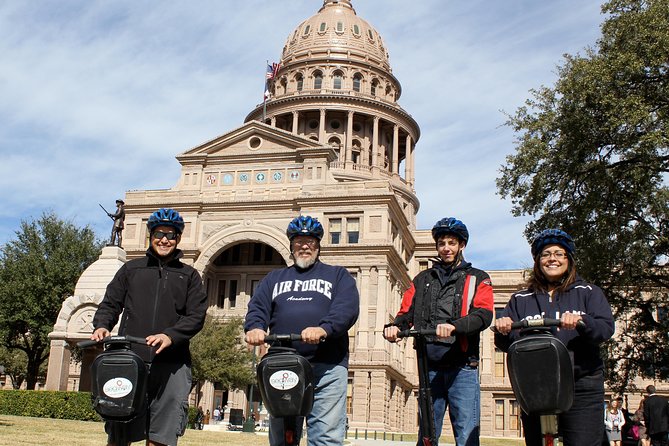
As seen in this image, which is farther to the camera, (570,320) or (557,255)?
(557,255)

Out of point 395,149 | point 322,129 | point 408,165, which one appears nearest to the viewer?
point 322,129

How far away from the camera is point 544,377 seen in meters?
5.59

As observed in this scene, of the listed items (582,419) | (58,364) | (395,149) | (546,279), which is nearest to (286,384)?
(582,419)

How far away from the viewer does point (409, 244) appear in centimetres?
6238

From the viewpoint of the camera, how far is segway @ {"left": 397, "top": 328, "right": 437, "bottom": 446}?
619cm

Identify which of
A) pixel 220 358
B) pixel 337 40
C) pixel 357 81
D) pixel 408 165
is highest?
pixel 337 40

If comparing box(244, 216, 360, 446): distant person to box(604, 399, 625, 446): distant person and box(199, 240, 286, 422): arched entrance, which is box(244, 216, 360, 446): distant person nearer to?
box(604, 399, 625, 446): distant person

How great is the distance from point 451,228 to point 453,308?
759mm

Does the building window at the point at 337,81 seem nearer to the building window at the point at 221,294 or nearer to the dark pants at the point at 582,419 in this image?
the building window at the point at 221,294

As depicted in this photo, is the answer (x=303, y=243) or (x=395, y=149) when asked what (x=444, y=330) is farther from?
(x=395, y=149)

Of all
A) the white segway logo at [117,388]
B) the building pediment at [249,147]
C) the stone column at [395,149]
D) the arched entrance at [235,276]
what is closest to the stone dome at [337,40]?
the stone column at [395,149]

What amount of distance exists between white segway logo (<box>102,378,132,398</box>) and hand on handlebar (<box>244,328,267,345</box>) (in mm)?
1072

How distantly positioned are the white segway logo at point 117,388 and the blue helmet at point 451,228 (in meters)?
3.09

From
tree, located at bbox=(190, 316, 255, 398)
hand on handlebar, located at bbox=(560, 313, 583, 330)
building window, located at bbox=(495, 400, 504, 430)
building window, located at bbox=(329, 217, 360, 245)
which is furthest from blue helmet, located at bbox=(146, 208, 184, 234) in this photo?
building window, located at bbox=(495, 400, 504, 430)
